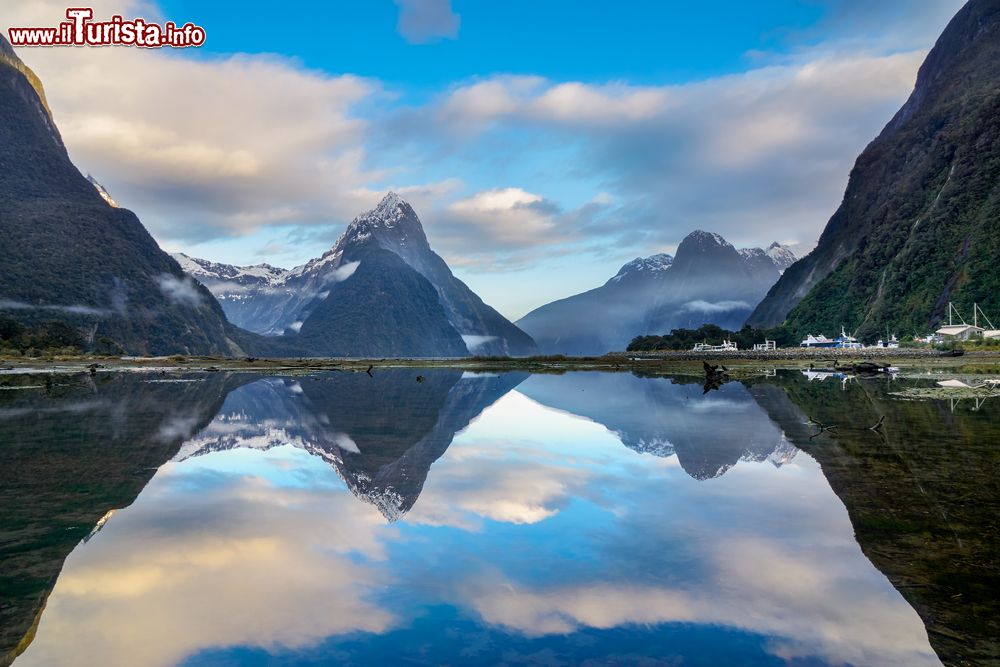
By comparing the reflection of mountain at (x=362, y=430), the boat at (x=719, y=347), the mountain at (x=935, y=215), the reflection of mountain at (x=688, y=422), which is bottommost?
the reflection of mountain at (x=688, y=422)

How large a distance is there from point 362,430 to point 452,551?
64.6ft

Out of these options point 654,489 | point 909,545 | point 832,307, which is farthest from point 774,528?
point 832,307

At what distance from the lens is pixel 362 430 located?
31594 millimetres

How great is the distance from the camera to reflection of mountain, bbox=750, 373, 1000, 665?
364 inches

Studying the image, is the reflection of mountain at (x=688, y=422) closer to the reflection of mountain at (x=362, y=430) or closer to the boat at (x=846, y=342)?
the reflection of mountain at (x=362, y=430)

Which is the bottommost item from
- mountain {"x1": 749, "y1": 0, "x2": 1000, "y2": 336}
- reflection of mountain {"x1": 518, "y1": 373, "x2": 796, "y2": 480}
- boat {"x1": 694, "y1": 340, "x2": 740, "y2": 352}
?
reflection of mountain {"x1": 518, "y1": 373, "x2": 796, "y2": 480}

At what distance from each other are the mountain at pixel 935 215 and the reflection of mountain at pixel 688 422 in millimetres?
97852

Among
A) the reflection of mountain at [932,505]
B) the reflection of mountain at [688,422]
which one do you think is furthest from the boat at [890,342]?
the reflection of mountain at [932,505]

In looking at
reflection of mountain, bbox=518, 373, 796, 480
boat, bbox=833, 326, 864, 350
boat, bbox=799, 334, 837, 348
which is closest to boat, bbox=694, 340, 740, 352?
boat, bbox=799, 334, 837, 348

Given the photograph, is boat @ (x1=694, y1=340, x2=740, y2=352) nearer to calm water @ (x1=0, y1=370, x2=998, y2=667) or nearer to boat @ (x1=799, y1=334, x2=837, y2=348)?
boat @ (x1=799, y1=334, x2=837, y2=348)

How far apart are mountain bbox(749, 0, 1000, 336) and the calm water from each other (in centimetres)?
12565

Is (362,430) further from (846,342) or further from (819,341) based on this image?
(819,341)

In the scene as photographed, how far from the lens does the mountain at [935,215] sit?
131625 millimetres

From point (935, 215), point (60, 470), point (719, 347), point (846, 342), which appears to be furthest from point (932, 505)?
point (719, 347)
